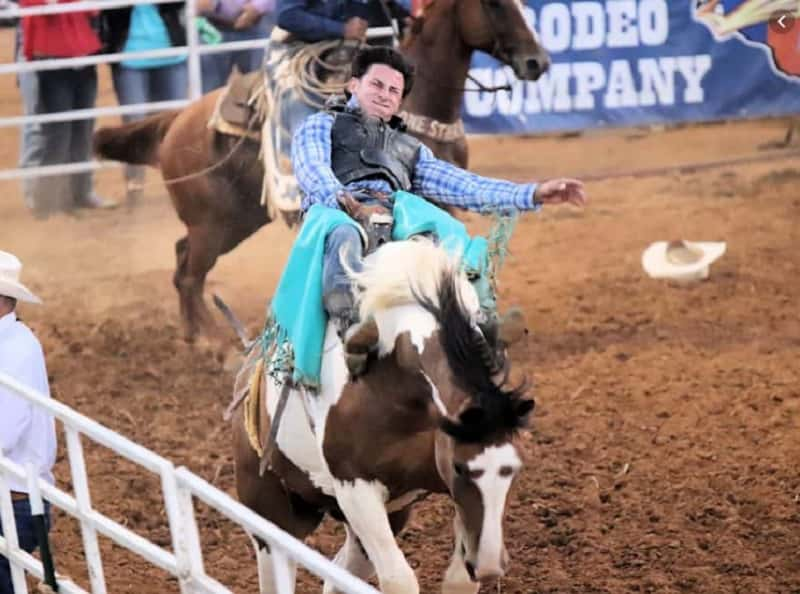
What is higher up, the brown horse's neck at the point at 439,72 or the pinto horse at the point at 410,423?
the pinto horse at the point at 410,423

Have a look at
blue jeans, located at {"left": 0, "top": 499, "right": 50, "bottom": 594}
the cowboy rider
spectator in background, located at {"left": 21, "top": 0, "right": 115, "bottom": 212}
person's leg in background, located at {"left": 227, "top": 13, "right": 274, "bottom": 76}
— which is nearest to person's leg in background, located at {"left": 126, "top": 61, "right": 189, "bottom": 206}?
spectator in background, located at {"left": 21, "top": 0, "right": 115, "bottom": 212}

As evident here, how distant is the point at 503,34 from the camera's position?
808 centimetres

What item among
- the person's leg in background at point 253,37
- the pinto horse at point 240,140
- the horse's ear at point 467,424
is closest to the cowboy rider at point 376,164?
the horse's ear at point 467,424

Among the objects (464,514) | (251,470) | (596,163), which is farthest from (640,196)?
(464,514)

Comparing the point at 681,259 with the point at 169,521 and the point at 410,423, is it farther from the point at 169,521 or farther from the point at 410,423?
the point at 169,521

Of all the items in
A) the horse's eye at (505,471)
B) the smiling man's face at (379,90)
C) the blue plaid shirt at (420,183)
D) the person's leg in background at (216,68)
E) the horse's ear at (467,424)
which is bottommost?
the person's leg in background at (216,68)

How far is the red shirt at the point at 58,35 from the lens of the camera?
10.3 metres

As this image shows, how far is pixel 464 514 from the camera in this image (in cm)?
392

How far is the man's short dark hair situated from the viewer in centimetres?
466

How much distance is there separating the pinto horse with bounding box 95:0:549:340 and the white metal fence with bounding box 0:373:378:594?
3.90 m

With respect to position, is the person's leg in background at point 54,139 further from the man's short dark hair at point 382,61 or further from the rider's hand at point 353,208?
the rider's hand at point 353,208

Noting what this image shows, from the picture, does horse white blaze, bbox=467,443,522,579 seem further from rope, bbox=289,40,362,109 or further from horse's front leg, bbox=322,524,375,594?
rope, bbox=289,40,362,109

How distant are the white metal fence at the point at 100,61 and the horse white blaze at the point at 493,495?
6450 millimetres

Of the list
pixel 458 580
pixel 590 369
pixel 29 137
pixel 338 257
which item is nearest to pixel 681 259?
pixel 590 369
